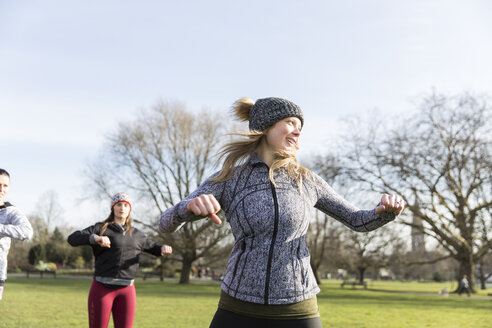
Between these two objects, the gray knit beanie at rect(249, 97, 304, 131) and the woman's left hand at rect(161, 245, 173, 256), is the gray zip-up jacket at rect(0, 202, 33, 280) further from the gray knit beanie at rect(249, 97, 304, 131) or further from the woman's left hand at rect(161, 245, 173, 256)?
the gray knit beanie at rect(249, 97, 304, 131)

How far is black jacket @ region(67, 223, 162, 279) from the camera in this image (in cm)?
543

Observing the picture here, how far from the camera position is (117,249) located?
5.67 m

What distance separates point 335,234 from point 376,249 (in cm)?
771

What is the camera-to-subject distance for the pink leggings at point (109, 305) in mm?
5145

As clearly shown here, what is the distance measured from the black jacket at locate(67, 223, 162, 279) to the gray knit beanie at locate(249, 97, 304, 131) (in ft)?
10.1

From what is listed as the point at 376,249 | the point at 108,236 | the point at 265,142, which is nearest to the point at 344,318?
the point at 108,236

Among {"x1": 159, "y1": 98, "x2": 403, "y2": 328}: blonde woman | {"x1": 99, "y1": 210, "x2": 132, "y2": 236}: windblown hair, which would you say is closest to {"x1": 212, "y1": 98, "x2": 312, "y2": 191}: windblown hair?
{"x1": 159, "y1": 98, "x2": 403, "y2": 328}: blonde woman

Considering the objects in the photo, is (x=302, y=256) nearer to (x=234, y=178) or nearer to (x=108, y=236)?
(x=234, y=178)

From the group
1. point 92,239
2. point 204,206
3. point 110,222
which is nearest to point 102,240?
point 92,239

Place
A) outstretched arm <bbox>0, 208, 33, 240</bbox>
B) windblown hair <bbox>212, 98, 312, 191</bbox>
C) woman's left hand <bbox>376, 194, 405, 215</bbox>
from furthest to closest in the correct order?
outstretched arm <bbox>0, 208, 33, 240</bbox> < windblown hair <bbox>212, 98, 312, 191</bbox> < woman's left hand <bbox>376, 194, 405, 215</bbox>

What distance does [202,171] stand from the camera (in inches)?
1319

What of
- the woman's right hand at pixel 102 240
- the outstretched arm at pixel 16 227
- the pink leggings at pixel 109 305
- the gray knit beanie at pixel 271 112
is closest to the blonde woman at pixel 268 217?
the gray knit beanie at pixel 271 112

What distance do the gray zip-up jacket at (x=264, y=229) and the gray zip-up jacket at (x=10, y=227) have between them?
3.13m

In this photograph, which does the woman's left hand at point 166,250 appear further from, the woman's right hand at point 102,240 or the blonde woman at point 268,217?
the blonde woman at point 268,217
